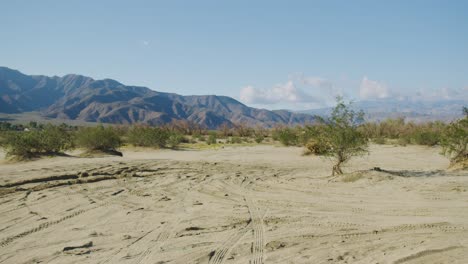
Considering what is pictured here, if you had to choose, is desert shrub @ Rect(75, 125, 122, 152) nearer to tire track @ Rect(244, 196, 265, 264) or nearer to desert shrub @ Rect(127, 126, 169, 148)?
desert shrub @ Rect(127, 126, 169, 148)

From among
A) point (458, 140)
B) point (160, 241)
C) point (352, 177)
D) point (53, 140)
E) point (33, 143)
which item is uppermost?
point (458, 140)

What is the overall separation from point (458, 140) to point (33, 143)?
19.9 metres

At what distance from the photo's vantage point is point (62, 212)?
9812 mm

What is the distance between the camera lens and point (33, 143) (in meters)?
20.9

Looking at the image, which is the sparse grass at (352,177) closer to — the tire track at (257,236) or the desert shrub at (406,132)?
the desert shrub at (406,132)

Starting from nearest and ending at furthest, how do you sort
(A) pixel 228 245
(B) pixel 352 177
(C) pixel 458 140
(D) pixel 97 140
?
(A) pixel 228 245
(B) pixel 352 177
(C) pixel 458 140
(D) pixel 97 140

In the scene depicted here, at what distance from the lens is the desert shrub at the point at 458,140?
1680cm

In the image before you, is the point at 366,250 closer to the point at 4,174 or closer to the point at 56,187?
the point at 56,187

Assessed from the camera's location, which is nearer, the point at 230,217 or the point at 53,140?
the point at 230,217

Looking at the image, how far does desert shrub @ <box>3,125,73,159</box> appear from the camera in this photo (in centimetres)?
2028

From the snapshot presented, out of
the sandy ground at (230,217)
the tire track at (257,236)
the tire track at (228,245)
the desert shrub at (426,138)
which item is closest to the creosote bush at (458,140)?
the sandy ground at (230,217)

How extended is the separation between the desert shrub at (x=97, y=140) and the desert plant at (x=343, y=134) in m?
15.0

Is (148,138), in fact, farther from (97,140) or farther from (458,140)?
(458,140)

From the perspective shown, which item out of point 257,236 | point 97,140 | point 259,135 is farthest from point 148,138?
point 257,236
